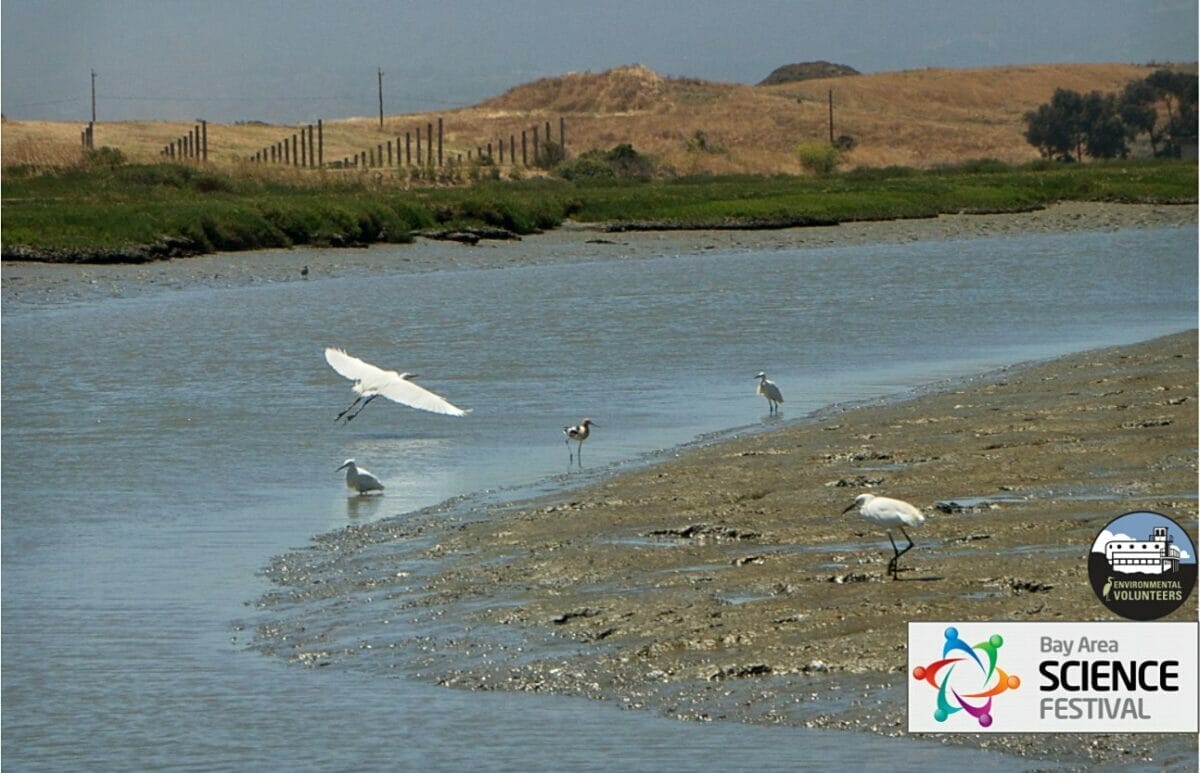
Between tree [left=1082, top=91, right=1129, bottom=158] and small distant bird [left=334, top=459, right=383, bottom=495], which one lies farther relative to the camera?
tree [left=1082, top=91, right=1129, bottom=158]

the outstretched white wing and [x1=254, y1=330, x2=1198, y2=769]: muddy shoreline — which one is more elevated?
the outstretched white wing

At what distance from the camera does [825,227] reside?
47031 mm

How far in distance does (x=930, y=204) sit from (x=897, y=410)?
130 ft

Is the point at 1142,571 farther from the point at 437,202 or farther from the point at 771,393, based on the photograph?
the point at 437,202

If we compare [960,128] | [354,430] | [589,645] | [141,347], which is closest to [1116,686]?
[589,645]

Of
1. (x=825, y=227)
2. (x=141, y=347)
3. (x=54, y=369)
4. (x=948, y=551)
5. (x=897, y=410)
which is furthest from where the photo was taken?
(x=825, y=227)

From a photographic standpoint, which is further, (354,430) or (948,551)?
(354,430)

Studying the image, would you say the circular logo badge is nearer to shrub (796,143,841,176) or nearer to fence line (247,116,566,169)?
fence line (247,116,566,169)

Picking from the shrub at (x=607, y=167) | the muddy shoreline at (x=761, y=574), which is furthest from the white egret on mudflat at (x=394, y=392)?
the shrub at (x=607, y=167)

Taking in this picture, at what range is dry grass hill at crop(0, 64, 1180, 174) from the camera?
92.2m

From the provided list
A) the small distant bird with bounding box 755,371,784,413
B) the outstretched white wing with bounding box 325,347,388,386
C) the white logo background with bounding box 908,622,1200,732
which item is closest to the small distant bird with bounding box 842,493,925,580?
the white logo background with bounding box 908,622,1200,732

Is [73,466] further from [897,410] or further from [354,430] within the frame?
[897,410]

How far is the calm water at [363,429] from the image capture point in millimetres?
6625

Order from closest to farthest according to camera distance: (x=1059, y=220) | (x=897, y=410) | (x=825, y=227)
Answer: (x=897, y=410) < (x=825, y=227) < (x=1059, y=220)
